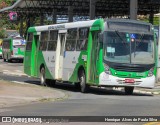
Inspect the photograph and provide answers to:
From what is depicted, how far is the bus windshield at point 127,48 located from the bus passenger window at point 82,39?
1526mm

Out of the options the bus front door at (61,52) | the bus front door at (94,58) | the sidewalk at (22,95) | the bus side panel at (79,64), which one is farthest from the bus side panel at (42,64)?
the bus front door at (94,58)

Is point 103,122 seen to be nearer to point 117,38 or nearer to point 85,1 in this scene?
point 117,38

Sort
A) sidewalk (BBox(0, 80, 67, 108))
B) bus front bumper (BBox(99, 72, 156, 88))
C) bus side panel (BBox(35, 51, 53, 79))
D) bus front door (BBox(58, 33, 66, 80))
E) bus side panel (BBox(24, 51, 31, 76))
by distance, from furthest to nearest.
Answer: bus side panel (BBox(24, 51, 31, 76)), bus side panel (BBox(35, 51, 53, 79)), bus front door (BBox(58, 33, 66, 80)), bus front bumper (BBox(99, 72, 156, 88)), sidewalk (BBox(0, 80, 67, 108))

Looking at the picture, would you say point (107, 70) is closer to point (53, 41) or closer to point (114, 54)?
point (114, 54)

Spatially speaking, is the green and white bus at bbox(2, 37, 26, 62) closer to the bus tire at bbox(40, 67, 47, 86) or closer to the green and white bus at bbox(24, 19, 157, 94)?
the bus tire at bbox(40, 67, 47, 86)

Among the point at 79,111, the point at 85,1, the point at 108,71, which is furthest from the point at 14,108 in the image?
the point at 85,1

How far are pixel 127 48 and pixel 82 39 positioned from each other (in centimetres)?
248

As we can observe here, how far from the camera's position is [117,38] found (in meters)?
20.5

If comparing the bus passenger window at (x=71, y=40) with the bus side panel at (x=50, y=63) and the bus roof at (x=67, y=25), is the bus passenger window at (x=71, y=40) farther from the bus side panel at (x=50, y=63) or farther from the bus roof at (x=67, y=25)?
the bus side panel at (x=50, y=63)

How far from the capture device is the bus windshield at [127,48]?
20.4m

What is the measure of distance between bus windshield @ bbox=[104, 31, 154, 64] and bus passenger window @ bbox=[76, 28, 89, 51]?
5.01ft

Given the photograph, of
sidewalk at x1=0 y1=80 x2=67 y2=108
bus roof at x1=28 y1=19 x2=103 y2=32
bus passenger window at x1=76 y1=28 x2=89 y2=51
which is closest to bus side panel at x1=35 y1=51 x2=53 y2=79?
bus roof at x1=28 y1=19 x2=103 y2=32

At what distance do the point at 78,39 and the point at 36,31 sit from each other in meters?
5.25

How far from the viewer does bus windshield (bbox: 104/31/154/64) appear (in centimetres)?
2041
